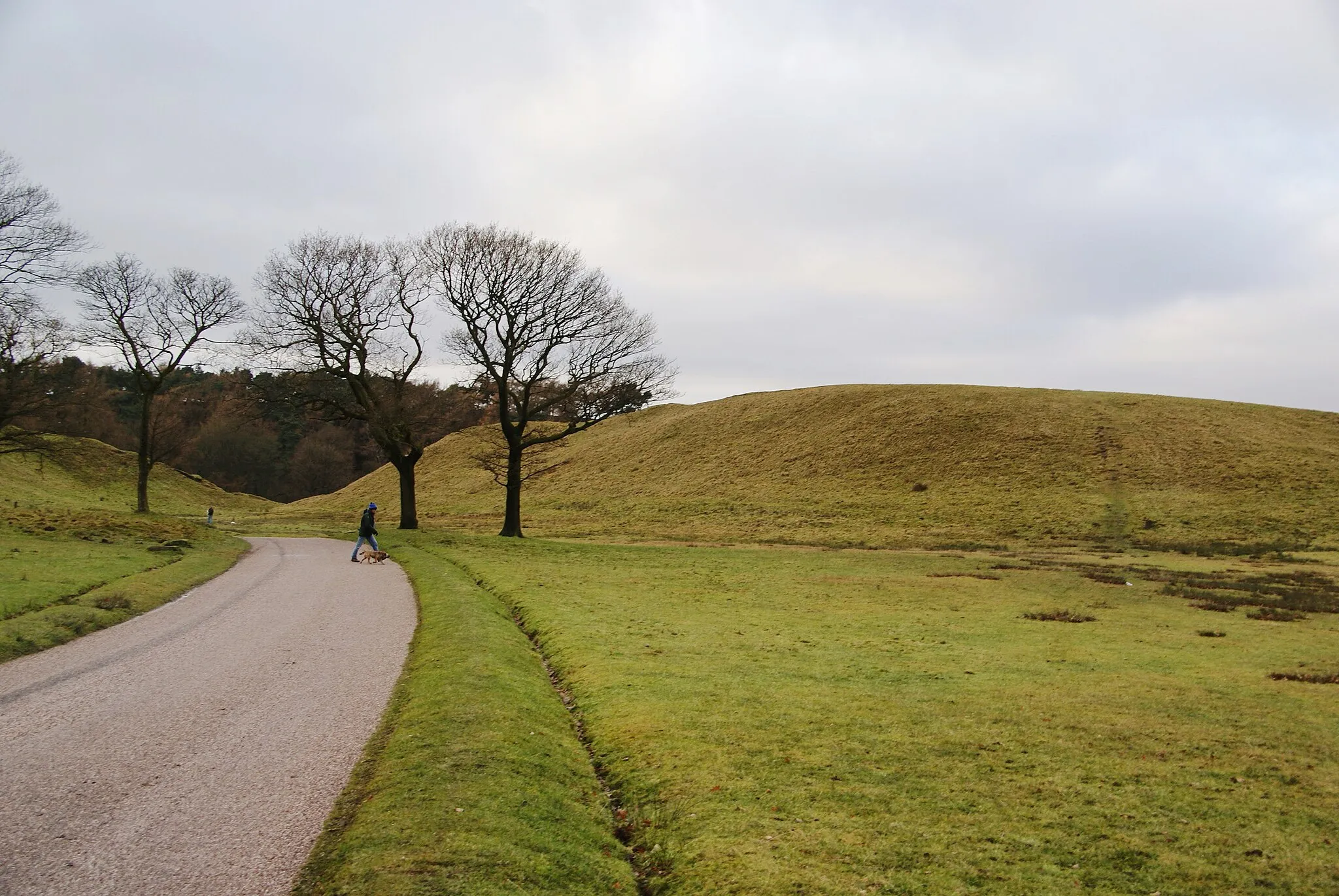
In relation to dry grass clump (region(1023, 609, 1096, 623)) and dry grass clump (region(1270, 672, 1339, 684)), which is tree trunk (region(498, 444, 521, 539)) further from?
dry grass clump (region(1270, 672, 1339, 684))

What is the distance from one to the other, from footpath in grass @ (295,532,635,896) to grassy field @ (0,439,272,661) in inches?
363

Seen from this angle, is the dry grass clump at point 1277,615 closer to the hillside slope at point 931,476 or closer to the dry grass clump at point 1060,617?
the dry grass clump at point 1060,617

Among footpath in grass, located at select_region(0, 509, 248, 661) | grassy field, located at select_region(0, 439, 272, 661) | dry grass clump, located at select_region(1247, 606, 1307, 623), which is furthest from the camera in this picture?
dry grass clump, located at select_region(1247, 606, 1307, 623)

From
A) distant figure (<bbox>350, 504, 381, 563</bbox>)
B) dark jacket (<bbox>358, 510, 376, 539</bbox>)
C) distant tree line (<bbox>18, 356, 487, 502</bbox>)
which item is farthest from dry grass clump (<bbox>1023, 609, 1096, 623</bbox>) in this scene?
distant tree line (<bbox>18, 356, 487, 502</bbox>)

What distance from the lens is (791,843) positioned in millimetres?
8039

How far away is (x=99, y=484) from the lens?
78.4m

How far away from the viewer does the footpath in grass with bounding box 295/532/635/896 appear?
6891 millimetres

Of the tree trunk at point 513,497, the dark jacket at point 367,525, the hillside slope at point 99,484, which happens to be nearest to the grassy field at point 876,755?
the dark jacket at point 367,525

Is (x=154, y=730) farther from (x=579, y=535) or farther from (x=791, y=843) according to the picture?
(x=579, y=535)

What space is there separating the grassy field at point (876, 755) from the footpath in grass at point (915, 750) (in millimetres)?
45

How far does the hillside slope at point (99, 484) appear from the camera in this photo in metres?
66.0

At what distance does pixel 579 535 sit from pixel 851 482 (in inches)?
1091

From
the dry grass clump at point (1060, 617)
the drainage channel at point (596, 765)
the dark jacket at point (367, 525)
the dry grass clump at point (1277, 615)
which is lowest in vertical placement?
the dry grass clump at point (1277, 615)

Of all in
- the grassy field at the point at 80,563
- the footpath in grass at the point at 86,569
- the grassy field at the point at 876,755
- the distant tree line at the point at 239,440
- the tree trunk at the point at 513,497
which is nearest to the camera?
the grassy field at the point at 876,755
